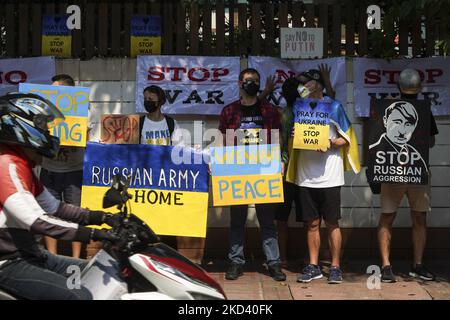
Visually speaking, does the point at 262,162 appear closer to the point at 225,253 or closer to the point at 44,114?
the point at 225,253

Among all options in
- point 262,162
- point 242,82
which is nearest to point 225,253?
point 262,162

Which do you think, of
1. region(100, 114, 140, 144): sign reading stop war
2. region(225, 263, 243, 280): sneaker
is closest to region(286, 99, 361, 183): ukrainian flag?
region(225, 263, 243, 280): sneaker

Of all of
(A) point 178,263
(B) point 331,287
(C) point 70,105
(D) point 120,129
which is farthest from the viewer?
(D) point 120,129

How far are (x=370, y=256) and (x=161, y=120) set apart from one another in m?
2.74

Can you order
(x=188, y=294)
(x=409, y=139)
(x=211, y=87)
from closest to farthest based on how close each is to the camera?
1. (x=188, y=294)
2. (x=409, y=139)
3. (x=211, y=87)

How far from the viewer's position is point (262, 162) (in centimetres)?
686

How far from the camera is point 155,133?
23.4 feet

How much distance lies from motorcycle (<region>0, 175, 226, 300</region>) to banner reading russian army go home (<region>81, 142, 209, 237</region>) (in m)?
2.78

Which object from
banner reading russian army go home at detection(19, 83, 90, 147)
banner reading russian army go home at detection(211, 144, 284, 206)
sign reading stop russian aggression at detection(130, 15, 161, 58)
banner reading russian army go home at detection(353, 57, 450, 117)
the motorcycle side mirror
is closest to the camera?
the motorcycle side mirror

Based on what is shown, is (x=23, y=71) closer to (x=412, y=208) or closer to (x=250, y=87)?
(x=250, y=87)

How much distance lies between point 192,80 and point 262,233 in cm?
192

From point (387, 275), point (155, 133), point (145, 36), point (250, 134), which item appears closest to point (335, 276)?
point (387, 275)

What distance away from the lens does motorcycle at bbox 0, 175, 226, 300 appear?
12.4 ft

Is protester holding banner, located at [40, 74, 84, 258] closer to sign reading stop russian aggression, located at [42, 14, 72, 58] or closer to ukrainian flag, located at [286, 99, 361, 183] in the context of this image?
sign reading stop russian aggression, located at [42, 14, 72, 58]
